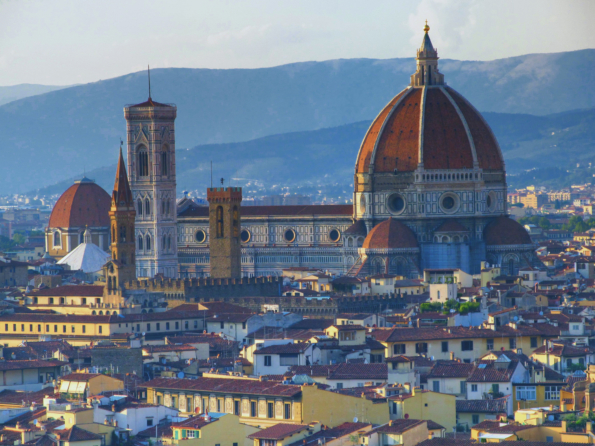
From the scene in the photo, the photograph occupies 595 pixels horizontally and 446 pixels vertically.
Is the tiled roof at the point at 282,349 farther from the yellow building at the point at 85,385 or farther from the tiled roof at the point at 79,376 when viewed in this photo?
the tiled roof at the point at 79,376

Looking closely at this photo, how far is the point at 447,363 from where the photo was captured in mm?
65188

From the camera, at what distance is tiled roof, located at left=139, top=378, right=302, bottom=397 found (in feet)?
184

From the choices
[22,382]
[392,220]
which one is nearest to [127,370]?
[22,382]

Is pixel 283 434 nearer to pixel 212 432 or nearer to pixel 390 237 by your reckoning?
pixel 212 432

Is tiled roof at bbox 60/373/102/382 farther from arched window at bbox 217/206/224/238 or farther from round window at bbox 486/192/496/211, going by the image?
round window at bbox 486/192/496/211

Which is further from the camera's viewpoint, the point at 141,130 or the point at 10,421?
the point at 141,130

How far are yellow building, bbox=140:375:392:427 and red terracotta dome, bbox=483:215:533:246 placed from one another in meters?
68.0

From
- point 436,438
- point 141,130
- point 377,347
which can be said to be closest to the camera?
point 436,438

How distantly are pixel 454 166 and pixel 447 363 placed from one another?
211ft

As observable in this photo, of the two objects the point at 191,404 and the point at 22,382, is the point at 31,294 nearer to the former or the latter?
the point at 22,382

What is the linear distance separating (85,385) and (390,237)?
65187mm

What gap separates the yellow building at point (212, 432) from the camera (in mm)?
51000

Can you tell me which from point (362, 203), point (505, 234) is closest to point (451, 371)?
point (505, 234)

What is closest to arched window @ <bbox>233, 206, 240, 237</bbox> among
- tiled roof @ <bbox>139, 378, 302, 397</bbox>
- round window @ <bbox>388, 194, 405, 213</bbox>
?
round window @ <bbox>388, 194, 405, 213</bbox>
